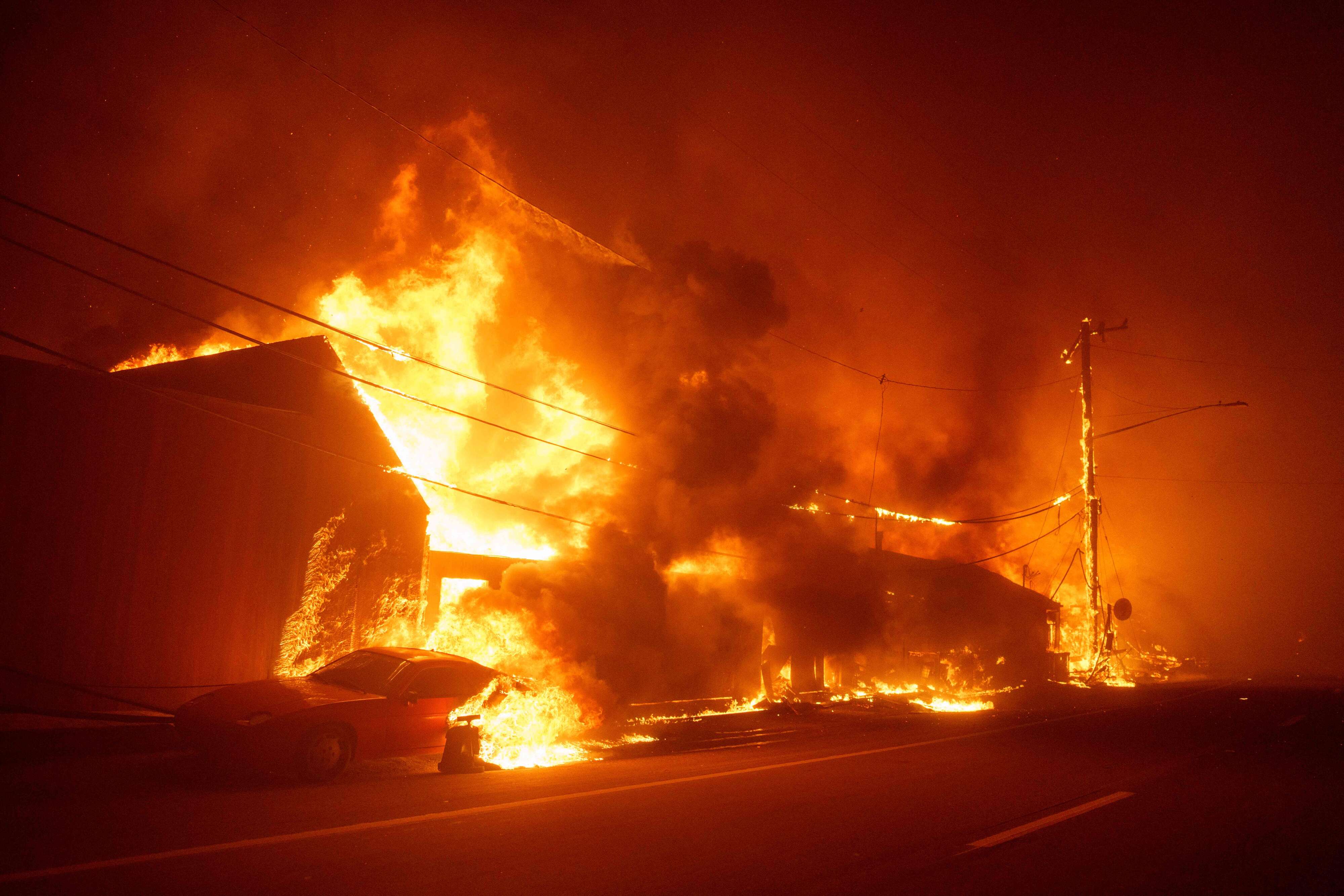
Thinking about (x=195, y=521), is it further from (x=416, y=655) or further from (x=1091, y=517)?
(x=1091, y=517)

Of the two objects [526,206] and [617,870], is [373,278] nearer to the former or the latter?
[526,206]

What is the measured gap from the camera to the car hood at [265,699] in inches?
320

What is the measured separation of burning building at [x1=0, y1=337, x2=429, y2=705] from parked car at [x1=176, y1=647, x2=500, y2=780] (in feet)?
9.49

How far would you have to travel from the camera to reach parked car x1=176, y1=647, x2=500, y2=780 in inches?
313

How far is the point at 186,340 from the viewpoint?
747 inches

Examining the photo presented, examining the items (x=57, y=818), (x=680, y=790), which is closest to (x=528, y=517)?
(x=680, y=790)

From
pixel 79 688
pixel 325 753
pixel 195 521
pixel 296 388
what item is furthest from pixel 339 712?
pixel 296 388

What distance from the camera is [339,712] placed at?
28.3ft

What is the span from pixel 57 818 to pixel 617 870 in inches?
181

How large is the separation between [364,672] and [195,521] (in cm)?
433

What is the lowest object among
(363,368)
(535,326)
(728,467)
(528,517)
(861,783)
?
(861,783)

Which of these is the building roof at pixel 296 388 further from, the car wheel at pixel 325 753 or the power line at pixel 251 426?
the car wheel at pixel 325 753

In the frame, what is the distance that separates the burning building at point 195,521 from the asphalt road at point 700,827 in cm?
268

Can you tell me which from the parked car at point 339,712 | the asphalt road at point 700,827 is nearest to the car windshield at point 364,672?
the parked car at point 339,712
